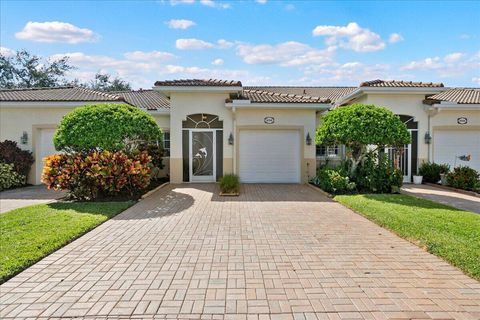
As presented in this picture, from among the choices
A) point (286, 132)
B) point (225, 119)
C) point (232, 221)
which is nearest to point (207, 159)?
point (225, 119)

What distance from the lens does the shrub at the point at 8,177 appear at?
1325 cm

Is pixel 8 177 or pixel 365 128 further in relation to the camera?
pixel 8 177

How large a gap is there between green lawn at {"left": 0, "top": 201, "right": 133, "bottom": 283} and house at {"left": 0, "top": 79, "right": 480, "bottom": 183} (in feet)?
19.5

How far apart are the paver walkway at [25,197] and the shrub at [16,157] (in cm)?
96

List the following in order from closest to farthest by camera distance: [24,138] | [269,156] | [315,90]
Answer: [24,138], [269,156], [315,90]

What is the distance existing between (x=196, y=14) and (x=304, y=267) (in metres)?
12.0

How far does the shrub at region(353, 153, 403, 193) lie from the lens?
38.9 ft

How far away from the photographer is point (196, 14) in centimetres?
1359

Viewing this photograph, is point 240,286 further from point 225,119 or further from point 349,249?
point 225,119

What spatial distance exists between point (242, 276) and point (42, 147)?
14.6 m

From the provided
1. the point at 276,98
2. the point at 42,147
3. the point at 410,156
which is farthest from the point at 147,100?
the point at 410,156

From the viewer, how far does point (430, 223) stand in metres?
7.35

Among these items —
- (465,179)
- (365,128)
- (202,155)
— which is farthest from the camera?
(202,155)

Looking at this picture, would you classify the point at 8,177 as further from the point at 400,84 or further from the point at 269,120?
the point at 400,84
